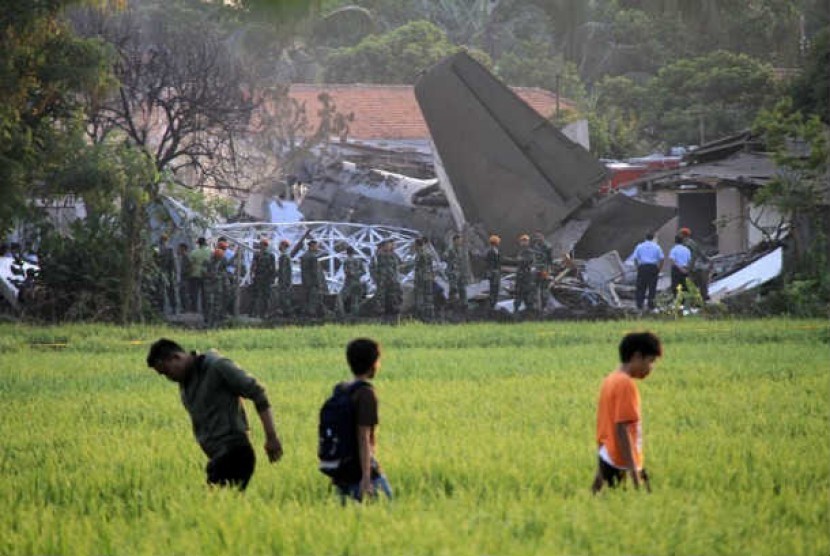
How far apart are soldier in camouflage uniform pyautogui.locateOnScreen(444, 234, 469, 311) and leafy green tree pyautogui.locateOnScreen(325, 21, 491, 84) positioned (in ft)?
91.4

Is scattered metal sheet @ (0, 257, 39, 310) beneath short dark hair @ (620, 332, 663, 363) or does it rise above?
above

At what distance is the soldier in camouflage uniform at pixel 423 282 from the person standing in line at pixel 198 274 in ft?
14.5

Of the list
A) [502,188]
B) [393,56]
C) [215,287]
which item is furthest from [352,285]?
[393,56]

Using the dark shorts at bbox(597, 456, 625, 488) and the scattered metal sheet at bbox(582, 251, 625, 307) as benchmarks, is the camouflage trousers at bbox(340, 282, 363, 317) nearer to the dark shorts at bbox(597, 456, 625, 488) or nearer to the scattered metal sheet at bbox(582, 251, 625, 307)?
the scattered metal sheet at bbox(582, 251, 625, 307)

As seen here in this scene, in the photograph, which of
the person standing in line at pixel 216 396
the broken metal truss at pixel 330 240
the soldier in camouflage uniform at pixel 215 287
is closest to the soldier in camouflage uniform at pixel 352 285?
the broken metal truss at pixel 330 240

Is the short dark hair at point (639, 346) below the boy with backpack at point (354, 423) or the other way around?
the other way around

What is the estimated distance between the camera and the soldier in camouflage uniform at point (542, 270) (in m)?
31.6

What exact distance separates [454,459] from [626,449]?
2714 millimetres

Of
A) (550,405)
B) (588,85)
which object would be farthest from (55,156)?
(588,85)

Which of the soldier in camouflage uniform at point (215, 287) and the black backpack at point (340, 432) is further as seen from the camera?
the soldier in camouflage uniform at point (215, 287)

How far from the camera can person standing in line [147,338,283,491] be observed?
9555 millimetres

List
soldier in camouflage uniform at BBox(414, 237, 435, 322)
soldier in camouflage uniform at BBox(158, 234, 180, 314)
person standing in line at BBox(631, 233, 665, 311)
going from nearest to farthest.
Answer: person standing in line at BBox(631, 233, 665, 311) → soldier in camouflage uniform at BBox(414, 237, 435, 322) → soldier in camouflage uniform at BBox(158, 234, 180, 314)

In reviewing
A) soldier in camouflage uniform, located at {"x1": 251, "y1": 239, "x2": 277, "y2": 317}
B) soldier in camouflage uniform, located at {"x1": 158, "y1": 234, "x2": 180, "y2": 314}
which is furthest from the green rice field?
soldier in camouflage uniform, located at {"x1": 158, "y1": 234, "x2": 180, "y2": 314}

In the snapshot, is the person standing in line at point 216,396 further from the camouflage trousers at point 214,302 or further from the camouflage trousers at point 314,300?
the camouflage trousers at point 314,300
